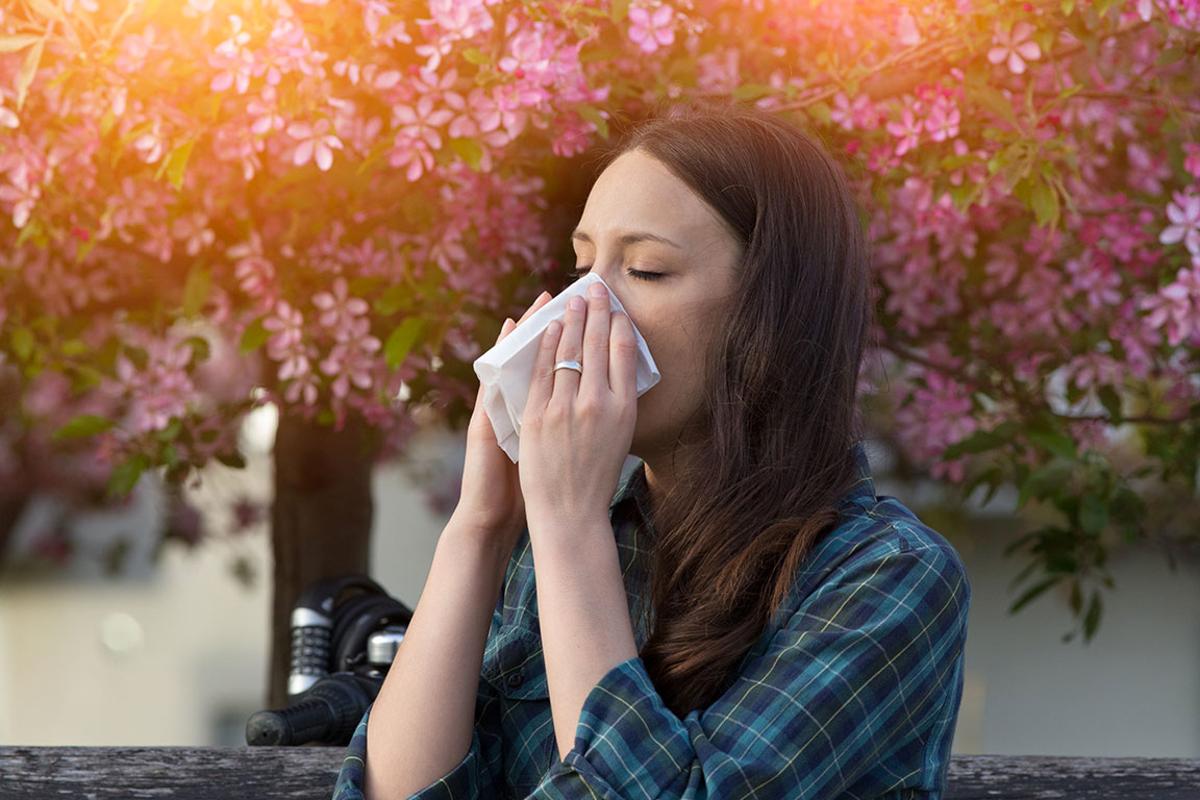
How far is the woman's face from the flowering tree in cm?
65

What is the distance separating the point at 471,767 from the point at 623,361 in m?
0.51

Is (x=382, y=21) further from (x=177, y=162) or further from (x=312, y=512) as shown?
(x=312, y=512)

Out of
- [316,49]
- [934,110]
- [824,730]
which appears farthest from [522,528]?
[934,110]

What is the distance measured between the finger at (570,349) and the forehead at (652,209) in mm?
107

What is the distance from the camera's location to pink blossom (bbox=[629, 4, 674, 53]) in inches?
95.3

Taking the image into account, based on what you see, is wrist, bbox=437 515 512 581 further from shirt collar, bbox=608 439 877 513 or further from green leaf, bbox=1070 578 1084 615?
green leaf, bbox=1070 578 1084 615

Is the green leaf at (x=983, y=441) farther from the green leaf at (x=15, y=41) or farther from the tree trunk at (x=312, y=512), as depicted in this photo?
the green leaf at (x=15, y=41)

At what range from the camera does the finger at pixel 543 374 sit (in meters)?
1.67

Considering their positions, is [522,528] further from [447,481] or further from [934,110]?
[447,481]

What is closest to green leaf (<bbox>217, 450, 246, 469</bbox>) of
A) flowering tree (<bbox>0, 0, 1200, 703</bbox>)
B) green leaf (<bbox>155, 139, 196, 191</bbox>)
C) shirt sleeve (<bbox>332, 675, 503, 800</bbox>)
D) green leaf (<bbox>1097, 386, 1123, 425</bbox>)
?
flowering tree (<bbox>0, 0, 1200, 703</bbox>)

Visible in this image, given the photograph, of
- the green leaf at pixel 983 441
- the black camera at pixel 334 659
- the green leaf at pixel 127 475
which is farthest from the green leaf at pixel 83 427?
the green leaf at pixel 983 441

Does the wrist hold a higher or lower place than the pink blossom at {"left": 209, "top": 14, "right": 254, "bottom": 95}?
lower

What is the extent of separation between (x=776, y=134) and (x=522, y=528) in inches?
22.3

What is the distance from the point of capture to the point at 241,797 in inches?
87.8
